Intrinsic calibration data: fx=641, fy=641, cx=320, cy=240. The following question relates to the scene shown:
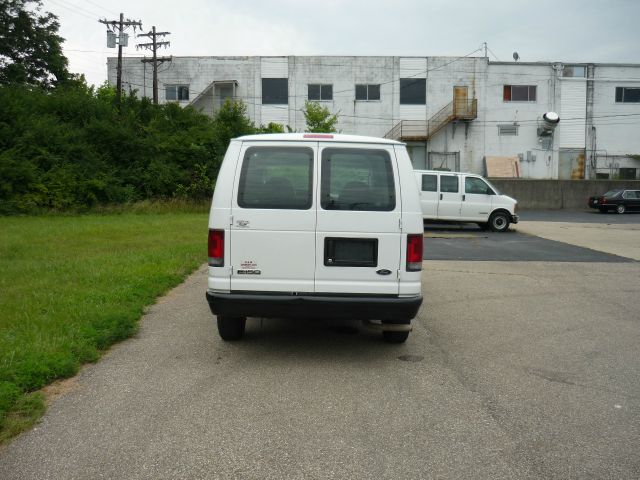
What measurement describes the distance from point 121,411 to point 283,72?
4090 centimetres

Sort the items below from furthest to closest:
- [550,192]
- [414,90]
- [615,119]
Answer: [615,119] < [414,90] < [550,192]

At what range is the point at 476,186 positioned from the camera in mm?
22109

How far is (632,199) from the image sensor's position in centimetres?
3650

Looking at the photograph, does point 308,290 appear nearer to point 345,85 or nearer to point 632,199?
point 632,199

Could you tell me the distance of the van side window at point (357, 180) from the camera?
5953 mm

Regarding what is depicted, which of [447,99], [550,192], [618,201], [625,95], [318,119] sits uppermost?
[625,95]

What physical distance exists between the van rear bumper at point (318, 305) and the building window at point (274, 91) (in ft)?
128

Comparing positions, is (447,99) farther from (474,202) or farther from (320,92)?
(474,202)

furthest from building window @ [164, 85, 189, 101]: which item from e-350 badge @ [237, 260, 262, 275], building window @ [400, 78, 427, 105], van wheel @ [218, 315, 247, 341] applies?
e-350 badge @ [237, 260, 262, 275]

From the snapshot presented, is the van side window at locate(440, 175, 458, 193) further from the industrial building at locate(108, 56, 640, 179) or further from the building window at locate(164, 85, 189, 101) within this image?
the building window at locate(164, 85, 189, 101)

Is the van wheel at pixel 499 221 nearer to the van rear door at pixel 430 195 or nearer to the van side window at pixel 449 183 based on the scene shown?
the van side window at pixel 449 183

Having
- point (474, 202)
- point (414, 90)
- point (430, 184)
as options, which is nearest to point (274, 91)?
point (414, 90)

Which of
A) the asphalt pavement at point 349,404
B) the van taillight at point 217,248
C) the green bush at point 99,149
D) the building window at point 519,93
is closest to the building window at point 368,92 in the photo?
the building window at point 519,93

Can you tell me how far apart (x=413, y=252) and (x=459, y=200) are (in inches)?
653
